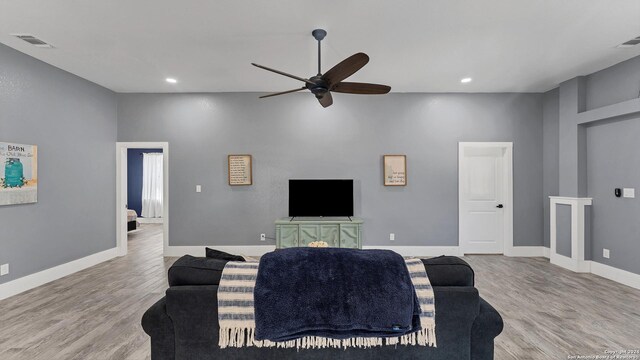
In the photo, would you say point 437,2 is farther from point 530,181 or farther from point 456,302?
point 530,181

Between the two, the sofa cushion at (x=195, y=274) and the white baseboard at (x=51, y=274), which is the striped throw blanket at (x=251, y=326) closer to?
the sofa cushion at (x=195, y=274)

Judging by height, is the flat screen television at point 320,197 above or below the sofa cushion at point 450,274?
above

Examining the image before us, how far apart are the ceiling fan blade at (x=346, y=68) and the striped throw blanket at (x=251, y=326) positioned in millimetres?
1733

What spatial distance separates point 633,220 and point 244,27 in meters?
5.20

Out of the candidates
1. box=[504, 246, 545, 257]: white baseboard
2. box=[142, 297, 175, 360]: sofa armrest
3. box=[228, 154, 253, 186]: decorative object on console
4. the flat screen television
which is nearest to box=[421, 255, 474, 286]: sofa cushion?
box=[142, 297, 175, 360]: sofa armrest

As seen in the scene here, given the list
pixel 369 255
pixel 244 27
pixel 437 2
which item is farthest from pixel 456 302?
pixel 244 27

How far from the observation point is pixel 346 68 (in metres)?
2.47

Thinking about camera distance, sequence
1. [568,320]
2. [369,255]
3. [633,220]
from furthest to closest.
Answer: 1. [633,220]
2. [568,320]
3. [369,255]

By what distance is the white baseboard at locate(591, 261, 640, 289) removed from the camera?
3566 millimetres

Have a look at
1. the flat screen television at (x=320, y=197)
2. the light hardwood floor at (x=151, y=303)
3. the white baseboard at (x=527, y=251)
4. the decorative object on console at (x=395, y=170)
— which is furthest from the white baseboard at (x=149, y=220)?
the white baseboard at (x=527, y=251)

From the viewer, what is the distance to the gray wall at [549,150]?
482cm

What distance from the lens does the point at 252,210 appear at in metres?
5.02

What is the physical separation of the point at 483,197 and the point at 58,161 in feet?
21.7

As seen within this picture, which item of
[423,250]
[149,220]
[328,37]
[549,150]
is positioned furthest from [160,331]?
[149,220]
